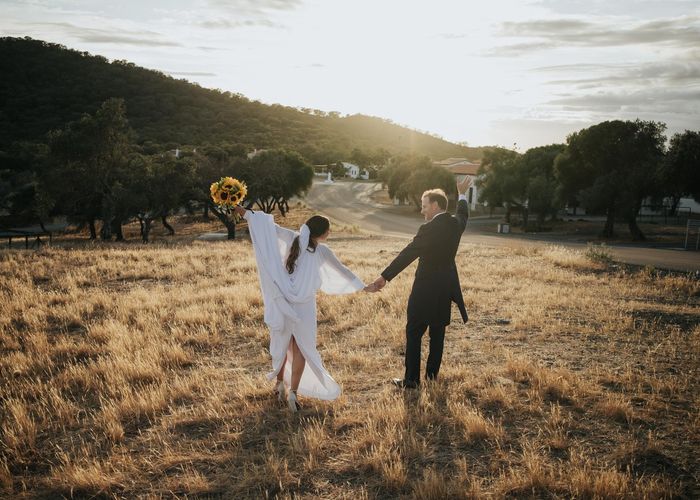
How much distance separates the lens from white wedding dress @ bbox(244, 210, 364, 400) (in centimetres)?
558

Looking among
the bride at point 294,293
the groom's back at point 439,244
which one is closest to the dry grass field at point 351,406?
the bride at point 294,293

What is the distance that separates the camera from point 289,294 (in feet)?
18.2

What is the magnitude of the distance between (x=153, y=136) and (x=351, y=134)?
340 feet

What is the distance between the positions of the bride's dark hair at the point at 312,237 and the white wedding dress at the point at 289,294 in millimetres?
49

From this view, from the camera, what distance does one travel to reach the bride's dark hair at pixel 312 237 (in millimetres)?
5645

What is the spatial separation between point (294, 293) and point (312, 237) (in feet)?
2.29

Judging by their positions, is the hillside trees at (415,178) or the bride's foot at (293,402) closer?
the bride's foot at (293,402)

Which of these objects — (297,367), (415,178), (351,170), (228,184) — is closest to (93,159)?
(228,184)

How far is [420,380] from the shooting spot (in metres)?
6.58

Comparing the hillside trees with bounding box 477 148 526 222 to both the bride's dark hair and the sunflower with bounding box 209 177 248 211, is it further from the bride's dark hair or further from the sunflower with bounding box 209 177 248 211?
the bride's dark hair

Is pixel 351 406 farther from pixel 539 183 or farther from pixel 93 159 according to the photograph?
pixel 539 183

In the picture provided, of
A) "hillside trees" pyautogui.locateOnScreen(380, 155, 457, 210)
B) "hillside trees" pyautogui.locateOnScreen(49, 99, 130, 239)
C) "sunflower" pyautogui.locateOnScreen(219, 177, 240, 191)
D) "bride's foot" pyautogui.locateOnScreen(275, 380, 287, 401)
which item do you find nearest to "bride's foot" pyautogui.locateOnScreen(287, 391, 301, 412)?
"bride's foot" pyautogui.locateOnScreen(275, 380, 287, 401)

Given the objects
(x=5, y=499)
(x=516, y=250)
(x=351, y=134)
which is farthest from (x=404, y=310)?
(x=351, y=134)

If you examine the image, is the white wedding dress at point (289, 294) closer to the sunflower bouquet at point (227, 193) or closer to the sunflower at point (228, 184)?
the sunflower bouquet at point (227, 193)
